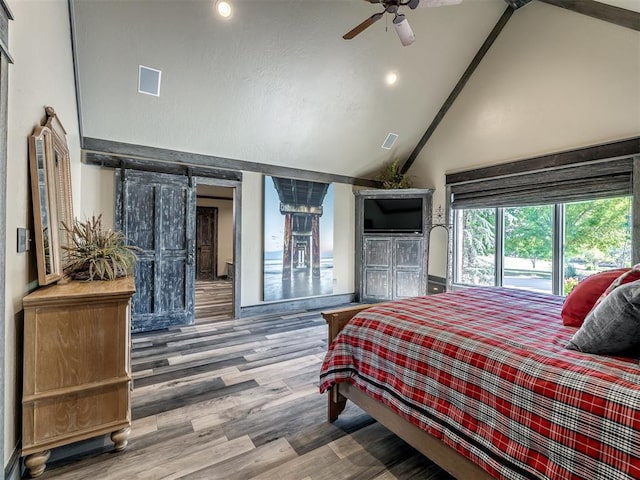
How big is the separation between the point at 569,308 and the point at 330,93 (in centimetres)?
365

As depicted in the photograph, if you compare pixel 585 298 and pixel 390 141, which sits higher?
pixel 390 141

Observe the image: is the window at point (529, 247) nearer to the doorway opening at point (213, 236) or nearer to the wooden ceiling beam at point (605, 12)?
the wooden ceiling beam at point (605, 12)

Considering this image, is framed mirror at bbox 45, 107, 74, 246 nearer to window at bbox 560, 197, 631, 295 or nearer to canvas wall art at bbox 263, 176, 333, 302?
canvas wall art at bbox 263, 176, 333, 302

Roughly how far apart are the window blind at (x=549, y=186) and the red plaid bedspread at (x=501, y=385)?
2.40 m

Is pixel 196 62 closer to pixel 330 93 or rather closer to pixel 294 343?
pixel 330 93

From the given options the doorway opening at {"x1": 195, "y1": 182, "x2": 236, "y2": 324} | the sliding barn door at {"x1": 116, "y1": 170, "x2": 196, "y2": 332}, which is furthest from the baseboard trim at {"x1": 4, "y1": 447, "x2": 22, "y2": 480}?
the doorway opening at {"x1": 195, "y1": 182, "x2": 236, "y2": 324}

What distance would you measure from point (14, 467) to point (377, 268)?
16.4 feet

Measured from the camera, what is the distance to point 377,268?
5.77 metres

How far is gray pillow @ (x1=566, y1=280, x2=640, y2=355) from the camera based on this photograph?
4.01 feet

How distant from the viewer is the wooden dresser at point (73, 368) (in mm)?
1663

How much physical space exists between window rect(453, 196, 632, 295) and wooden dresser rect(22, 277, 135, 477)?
16.0 feet

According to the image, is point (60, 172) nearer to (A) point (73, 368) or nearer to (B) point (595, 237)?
(A) point (73, 368)

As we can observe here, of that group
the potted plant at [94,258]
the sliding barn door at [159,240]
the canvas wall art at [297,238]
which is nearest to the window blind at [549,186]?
the canvas wall art at [297,238]

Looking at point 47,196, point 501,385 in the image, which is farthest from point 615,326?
point 47,196
